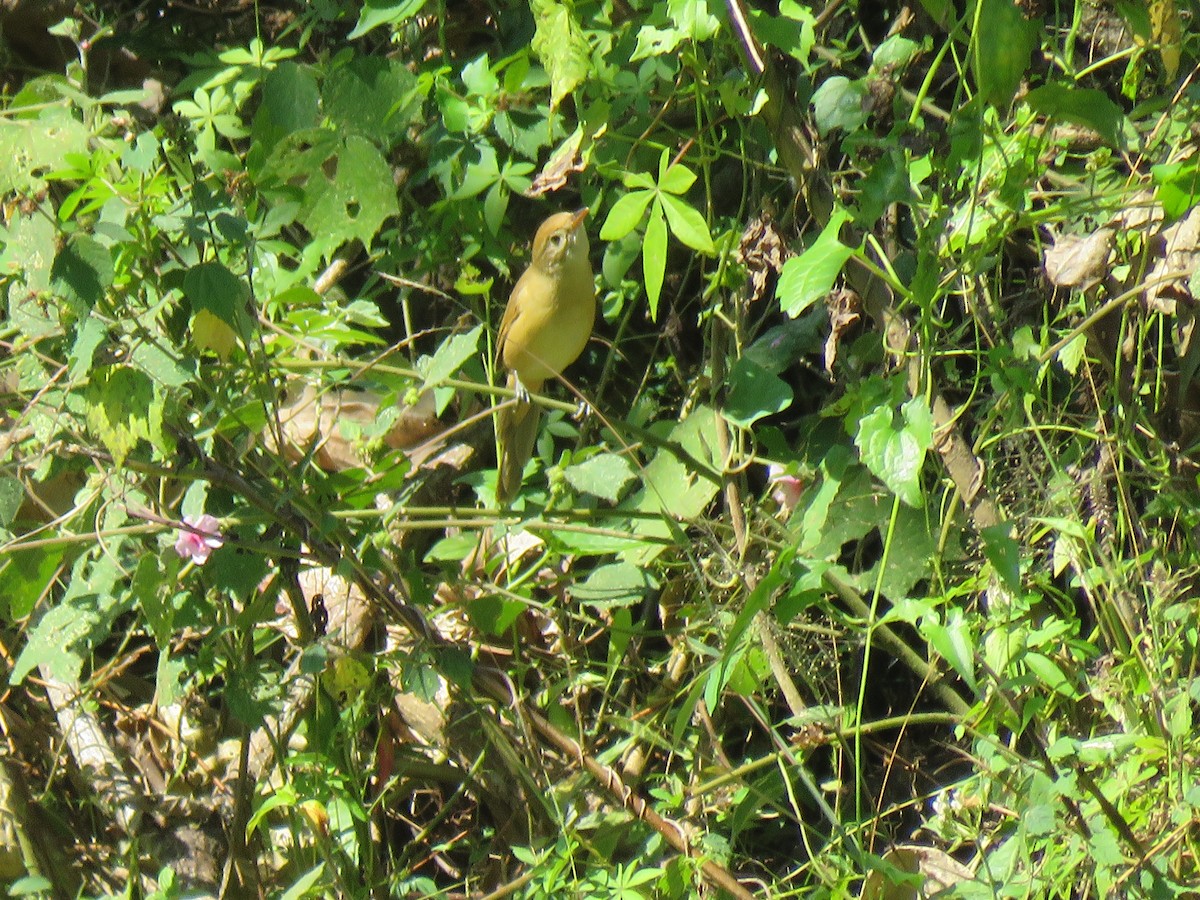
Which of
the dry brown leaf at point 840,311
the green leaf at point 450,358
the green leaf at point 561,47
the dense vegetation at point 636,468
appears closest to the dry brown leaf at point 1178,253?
the dense vegetation at point 636,468

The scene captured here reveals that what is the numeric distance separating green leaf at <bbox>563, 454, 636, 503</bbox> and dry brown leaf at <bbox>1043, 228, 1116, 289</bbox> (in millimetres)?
782

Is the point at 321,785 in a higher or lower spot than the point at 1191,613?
lower

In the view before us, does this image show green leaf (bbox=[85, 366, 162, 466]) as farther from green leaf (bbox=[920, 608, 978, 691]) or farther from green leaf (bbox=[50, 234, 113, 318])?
green leaf (bbox=[920, 608, 978, 691])

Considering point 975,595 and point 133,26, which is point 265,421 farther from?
point 133,26

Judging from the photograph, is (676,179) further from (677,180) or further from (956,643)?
(956,643)

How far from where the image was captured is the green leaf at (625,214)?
189 cm

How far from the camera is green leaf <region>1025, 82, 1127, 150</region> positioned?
1641 millimetres

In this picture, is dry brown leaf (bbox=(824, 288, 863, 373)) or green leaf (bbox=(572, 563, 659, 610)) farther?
green leaf (bbox=(572, 563, 659, 610))

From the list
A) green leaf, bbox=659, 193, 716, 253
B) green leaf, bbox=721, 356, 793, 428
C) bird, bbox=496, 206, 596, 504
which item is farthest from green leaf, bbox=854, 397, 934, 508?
bird, bbox=496, 206, 596, 504

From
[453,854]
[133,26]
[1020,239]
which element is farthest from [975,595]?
[133,26]

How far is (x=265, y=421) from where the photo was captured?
202 centimetres

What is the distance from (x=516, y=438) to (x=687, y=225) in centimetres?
99

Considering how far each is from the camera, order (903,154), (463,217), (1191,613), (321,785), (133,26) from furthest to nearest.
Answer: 1. (133,26)
2. (463,217)
3. (321,785)
4. (1191,613)
5. (903,154)

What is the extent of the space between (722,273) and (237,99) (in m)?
1.21
